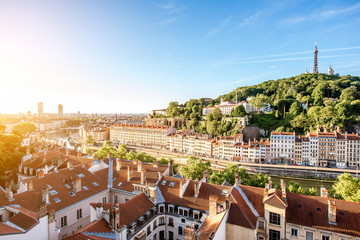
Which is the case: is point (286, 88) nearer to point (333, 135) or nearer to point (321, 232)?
point (333, 135)

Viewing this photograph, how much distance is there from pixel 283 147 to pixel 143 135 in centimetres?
4717

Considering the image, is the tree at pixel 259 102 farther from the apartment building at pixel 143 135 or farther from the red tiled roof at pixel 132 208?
the red tiled roof at pixel 132 208

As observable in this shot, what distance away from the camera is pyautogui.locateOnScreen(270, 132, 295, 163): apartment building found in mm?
48406

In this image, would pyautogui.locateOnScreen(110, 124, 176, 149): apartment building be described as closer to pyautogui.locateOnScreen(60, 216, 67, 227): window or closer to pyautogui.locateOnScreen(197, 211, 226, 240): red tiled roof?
pyautogui.locateOnScreen(60, 216, 67, 227): window

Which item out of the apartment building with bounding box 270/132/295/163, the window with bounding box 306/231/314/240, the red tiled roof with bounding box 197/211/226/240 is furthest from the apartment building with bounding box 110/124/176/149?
the window with bounding box 306/231/314/240

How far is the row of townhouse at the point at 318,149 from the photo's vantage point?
1742 inches

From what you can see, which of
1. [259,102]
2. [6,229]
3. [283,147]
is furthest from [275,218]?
[259,102]

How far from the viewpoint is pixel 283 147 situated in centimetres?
4888

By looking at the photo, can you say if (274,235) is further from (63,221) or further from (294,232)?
(63,221)

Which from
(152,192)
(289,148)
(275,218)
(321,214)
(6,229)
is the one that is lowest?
(289,148)

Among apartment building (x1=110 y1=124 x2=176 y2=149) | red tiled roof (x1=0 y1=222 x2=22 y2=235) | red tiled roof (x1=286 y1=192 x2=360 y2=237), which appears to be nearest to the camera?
red tiled roof (x1=0 y1=222 x2=22 y2=235)

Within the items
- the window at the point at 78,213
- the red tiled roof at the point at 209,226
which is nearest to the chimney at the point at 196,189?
A: the red tiled roof at the point at 209,226

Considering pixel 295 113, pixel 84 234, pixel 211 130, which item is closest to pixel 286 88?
pixel 295 113

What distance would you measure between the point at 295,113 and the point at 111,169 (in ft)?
205
